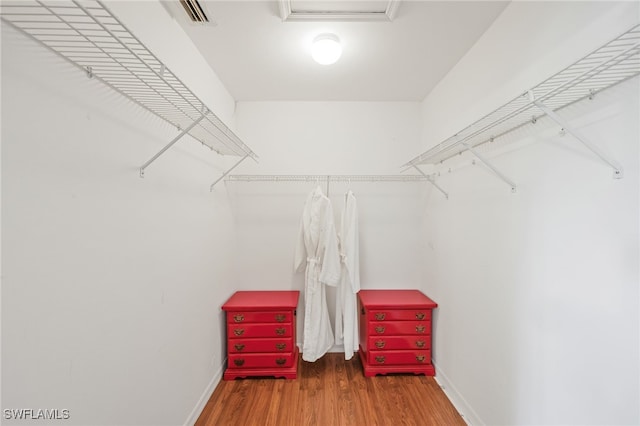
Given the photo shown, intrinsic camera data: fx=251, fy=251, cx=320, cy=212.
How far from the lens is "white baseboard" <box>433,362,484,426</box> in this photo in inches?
66.8

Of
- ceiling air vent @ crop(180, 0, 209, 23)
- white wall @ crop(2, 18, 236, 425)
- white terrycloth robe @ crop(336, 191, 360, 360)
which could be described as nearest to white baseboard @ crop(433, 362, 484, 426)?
white terrycloth robe @ crop(336, 191, 360, 360)

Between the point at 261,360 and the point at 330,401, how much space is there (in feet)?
2.21

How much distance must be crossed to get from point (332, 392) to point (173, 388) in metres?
1.19

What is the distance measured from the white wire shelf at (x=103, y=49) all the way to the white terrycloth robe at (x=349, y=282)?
1238 mm

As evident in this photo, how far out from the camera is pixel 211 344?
79.7 inches

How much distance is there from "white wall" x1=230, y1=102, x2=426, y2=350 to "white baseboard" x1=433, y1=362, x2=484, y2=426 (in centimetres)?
82

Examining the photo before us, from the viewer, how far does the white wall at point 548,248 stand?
90 centimetres

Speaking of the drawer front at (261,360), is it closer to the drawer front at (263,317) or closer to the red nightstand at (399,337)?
the drawer front at (263,317)

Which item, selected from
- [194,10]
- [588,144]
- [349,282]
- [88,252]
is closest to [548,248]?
[588,144]

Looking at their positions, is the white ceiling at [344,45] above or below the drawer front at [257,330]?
above

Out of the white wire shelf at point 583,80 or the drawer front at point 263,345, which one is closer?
the white wire shelf at point 583,80

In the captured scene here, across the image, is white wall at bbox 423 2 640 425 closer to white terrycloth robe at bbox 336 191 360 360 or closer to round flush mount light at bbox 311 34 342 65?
white terrycloth robe at bbox 336 191 360 360

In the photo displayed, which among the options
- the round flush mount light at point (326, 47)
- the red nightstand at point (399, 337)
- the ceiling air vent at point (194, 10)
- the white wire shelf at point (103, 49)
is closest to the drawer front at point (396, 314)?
the red nightstand at point (399, 337)

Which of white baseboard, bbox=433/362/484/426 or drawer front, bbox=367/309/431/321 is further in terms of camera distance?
drawer front, bbox=367/309/431/321
